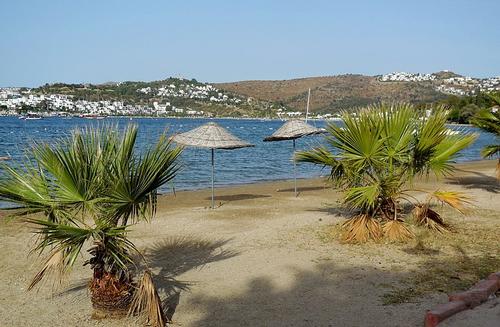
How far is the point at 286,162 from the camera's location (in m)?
32.2

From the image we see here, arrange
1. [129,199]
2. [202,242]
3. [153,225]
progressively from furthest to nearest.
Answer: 1. [153,225]
2. [202,242]
3. [129,199]

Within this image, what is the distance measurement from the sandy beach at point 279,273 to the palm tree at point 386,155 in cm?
54

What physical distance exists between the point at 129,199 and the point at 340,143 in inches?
198

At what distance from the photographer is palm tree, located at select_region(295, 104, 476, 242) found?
9.12 m

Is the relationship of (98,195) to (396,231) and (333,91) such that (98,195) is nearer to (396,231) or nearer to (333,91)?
(396,231)

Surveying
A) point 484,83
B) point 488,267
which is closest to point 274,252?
point 488,267

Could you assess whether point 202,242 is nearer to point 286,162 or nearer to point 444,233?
point 444,233

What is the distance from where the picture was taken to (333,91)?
5197 inches

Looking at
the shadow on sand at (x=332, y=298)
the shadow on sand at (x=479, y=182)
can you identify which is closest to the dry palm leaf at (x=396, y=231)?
the shadow on sand at (x=332, y=298)

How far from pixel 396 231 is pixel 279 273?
2.65 meters

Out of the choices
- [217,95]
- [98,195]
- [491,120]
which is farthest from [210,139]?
[217,95]

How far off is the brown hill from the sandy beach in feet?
333

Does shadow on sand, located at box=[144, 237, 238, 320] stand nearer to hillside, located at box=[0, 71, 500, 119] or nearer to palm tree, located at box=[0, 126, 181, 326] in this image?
palm tree, located at box=[0, 126, 181, 326]

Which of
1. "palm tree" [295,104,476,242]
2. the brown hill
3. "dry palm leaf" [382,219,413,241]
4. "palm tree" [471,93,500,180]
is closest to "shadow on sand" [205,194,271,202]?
"palm tree" [471,93,500,180]
